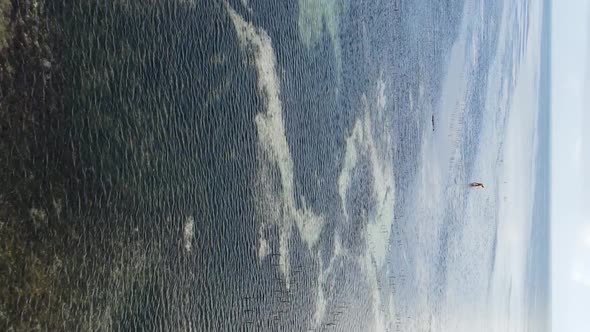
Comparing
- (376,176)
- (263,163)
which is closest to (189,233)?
(263,163)

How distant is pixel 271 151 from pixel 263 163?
2cm

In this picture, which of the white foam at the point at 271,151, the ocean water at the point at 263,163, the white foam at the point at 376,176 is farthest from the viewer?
the white foam at the point at 376,176

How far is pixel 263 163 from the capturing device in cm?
55

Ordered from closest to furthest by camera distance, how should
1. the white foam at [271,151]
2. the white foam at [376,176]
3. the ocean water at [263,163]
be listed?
the ocean water at [263,163] < the white foam at [271,151] < the white foam at [376,176]

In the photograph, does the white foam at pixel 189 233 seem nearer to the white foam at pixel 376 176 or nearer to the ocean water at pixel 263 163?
the ocean water at pixel 263 163

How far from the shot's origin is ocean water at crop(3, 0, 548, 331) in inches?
14.6

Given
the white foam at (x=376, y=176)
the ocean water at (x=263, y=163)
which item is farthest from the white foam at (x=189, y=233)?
the white foam at (x=376, y=176)

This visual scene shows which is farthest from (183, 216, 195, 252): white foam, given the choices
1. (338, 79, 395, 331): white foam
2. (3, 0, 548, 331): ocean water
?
(338, 79, 395, 331): white foam

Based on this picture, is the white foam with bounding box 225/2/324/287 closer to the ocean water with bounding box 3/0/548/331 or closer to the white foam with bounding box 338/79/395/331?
the ocean water with bounding box 3/0/548/331

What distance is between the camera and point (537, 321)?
95.2 inches

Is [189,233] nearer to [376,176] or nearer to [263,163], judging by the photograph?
[263,163]

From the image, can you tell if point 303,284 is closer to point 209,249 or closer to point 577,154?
point 209,249

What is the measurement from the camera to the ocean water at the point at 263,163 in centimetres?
37

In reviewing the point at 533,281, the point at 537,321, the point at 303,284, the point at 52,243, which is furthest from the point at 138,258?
the point at 537,321
